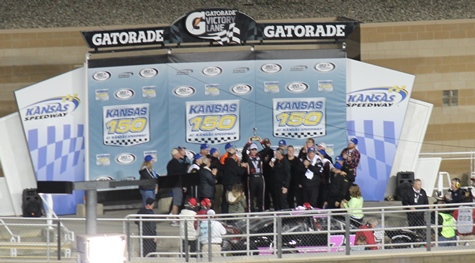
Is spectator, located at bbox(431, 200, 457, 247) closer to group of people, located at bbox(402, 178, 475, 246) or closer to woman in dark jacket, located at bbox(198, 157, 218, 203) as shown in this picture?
group of people, located at bbox(402, 178, 475, 246)

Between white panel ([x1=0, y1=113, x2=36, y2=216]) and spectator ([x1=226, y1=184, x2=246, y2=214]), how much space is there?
16.3 ft

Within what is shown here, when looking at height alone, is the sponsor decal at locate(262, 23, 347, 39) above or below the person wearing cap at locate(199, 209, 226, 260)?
above

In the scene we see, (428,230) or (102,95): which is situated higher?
(102,95)

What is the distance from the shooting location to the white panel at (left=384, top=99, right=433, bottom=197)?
30.0 metres

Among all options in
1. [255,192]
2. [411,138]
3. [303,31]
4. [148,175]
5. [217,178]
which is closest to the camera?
[148,175]

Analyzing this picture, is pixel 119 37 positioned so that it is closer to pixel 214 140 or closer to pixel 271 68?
pixel 214 140

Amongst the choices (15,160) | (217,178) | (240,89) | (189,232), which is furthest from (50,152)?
(189,232)

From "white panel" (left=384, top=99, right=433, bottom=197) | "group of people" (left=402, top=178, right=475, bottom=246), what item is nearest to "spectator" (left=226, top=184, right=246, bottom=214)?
"group of people" (left=402, top=178, right=475, bottom=246)

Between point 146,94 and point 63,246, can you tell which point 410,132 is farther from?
point 63,246

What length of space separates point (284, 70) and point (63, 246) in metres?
7.64

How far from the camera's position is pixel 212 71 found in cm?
2878

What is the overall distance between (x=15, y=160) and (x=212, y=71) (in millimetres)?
4591

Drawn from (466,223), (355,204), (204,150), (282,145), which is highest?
(282,145)

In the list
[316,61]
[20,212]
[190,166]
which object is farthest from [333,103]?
[20,212]
